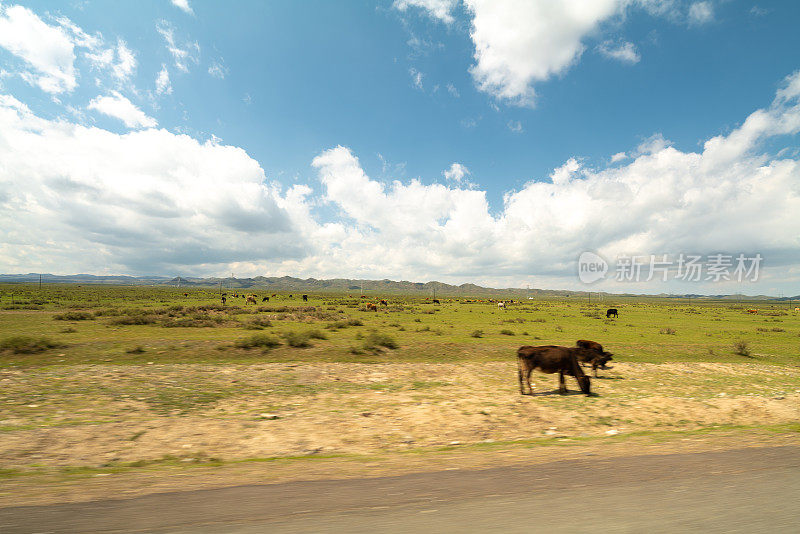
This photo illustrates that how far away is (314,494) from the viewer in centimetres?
407

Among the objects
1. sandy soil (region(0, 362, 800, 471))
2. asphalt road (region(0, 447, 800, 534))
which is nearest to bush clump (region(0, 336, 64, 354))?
sandy soil (region(0, 362, 800, 471))

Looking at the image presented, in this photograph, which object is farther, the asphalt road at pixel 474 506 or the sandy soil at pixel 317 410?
the sandy soil at pixel 317 410

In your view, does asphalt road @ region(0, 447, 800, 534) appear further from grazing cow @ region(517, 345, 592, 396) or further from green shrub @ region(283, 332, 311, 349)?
green shrub @ region(283, 332, 311, 349)

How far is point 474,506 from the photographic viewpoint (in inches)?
150

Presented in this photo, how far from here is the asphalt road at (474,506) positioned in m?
3.35

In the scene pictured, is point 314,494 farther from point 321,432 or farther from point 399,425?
point 399,425

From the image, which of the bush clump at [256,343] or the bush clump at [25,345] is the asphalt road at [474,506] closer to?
the bush clump at [256,343]

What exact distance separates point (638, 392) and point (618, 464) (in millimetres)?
8433

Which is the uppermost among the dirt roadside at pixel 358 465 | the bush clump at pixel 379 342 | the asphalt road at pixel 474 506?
the asphalt road at pixel 474 506

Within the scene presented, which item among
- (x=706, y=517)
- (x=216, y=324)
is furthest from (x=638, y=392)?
(x=216, y=324)

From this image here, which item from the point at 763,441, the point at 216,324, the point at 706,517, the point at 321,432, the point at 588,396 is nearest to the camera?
the point at 706,517

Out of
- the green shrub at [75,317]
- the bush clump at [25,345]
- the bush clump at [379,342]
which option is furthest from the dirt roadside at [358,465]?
the green shrub at [75,317]

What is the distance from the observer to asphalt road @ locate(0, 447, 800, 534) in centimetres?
335

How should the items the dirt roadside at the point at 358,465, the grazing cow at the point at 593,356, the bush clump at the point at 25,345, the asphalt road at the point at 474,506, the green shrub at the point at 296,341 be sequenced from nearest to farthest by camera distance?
the asphalt road at the point at 474,506 → the dirt roadside at the point at 358,465 → the grazing cow at the point at 593,356 → the bush clump at the point at 25,345 → the green shrub at the point at 296,341
